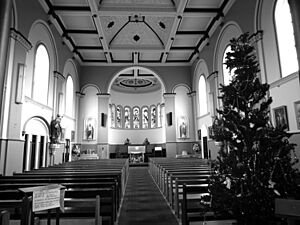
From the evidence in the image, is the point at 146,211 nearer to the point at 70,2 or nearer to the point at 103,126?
the point at 70,2

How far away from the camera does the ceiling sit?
10.4 m

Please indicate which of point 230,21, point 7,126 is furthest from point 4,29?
point 230,21

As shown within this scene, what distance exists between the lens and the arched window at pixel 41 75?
9.69 meters

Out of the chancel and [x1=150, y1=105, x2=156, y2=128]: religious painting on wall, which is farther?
[x1=150, y1=105, x2=156, y2=128]: religious painting on wall

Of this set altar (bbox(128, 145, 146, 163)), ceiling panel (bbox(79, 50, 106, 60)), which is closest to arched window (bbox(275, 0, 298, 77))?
ceiling panel (bbox(79, 50, 106, 60))

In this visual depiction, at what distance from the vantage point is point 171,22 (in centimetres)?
1195

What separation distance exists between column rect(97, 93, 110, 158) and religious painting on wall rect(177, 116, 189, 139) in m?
5.49

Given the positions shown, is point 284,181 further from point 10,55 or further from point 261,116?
point 10,55

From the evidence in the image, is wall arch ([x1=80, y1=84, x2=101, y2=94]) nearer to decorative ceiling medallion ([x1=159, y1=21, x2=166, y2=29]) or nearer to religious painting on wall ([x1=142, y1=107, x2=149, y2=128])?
religious painting on wall ([x1=142, y1=107, x2=149, y2=128])

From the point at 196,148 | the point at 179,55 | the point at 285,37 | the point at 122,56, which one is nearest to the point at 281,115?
the point at 285,37

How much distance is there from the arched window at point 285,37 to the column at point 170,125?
10.1m

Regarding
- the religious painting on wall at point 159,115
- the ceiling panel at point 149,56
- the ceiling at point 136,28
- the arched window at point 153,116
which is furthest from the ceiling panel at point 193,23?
the arched window at point 153,116

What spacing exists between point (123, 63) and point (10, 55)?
10.1 metres

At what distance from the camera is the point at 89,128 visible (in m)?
15.7
